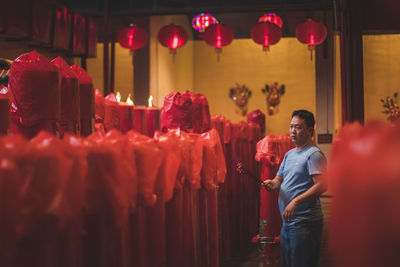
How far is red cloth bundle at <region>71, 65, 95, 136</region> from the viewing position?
2516 mm

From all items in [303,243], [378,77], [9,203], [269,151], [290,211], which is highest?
[378,77]

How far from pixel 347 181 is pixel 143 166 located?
80 cm

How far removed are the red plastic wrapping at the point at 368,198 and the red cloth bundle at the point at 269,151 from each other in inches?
174

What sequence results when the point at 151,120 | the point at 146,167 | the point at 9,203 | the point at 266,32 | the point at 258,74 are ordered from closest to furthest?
the point at 9,203 → the point at 146,167 → the point at 151,120 → the point at 266,32 → the point at 258,74

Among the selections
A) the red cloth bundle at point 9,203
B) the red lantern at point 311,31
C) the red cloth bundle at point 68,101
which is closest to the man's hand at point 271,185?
the red cloth bundle at point 68,101

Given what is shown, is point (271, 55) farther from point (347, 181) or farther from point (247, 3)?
point (347, 181)

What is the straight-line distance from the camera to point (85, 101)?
252 centimetres

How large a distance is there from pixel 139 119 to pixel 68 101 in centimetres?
94

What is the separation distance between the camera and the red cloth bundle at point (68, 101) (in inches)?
91.7

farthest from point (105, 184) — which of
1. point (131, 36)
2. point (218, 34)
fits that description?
point (131, 36)

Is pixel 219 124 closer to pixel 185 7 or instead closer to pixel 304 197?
pixel 304 197

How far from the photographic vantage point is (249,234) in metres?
6.25

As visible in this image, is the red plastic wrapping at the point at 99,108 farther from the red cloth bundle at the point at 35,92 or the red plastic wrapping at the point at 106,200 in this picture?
the red plastic wrapping at the point at 106,200

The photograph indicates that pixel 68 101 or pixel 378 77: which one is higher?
pixel 378 77
